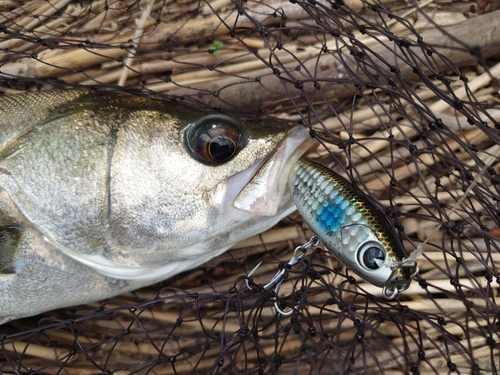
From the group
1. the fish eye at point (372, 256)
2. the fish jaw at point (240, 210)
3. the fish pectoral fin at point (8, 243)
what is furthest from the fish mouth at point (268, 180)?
the fish pectoral fin at point (8, 243)

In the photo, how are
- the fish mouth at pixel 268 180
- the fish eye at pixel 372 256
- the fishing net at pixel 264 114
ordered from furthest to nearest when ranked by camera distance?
the fishing net at pixel 264 114 → the fish mouth at pixel 268 180 → the fish eye at pixel 372 256

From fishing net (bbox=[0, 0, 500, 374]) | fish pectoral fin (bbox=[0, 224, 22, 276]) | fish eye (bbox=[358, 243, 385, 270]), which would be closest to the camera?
fish eye (bbox=[358, 243, 385, 270])

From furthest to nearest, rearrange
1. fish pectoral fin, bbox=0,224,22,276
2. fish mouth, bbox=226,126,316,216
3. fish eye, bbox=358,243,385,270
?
fish pectoral fin, bbox=0,224,22,276 < fish mouth, bbox=226,126,316,216 < fish eye, bbox=358,243,385,270

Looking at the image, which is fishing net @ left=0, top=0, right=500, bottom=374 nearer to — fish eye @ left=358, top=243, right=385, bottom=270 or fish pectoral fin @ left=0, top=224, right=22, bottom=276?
fish pectoral fin @ left=0, top=224, right=22, bottom=276

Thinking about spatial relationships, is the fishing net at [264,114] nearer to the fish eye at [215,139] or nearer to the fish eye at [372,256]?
the fish eye at [215,139]

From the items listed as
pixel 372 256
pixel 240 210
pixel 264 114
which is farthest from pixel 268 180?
pixel 264 114

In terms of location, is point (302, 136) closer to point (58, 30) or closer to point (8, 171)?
point (8, 171)

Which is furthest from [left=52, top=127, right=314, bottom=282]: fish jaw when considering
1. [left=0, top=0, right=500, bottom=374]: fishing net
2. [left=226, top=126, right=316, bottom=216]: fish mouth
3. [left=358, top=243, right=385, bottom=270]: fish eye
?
[left=0, top=0, right=500, bottom=374]: fishing net

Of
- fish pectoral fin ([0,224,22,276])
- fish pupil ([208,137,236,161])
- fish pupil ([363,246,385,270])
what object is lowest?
fish pupil ([363,246,385,270])
